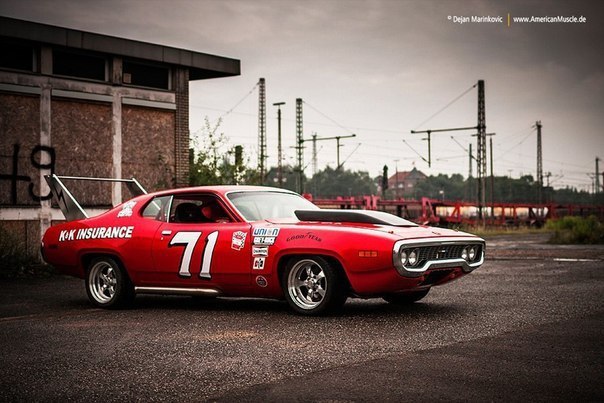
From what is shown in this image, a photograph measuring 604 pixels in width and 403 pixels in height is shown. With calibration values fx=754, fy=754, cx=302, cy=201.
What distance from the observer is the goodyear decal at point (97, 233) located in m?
8.83

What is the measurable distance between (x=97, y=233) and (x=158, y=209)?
86cm

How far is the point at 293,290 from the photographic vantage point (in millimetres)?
7562

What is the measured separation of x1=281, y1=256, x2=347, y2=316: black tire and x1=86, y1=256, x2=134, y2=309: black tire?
218cm

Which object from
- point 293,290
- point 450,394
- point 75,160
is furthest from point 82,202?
point 450,394

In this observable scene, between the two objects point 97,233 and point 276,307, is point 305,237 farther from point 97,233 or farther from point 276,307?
point 97,233

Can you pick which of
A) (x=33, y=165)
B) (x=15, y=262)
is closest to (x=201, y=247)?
(x=15, y=262)

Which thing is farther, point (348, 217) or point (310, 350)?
point (348, 217)

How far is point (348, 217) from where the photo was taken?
7.71 metres

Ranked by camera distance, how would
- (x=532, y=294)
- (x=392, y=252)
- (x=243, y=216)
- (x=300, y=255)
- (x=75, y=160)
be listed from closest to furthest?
(x=392, y=252), (x=300, y=255), (x=243, y=216), (x=532, y=294), (x=75, y=160)

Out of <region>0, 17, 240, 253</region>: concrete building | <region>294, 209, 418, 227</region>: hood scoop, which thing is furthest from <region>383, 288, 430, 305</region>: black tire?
<region>0, 17, 240, 253</region>: concrete building

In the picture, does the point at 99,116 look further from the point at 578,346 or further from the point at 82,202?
the point at 578,346

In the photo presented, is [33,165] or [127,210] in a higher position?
[33,165]

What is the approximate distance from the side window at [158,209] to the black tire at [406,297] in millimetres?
2713

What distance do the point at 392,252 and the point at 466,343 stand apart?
1348 millimetres
